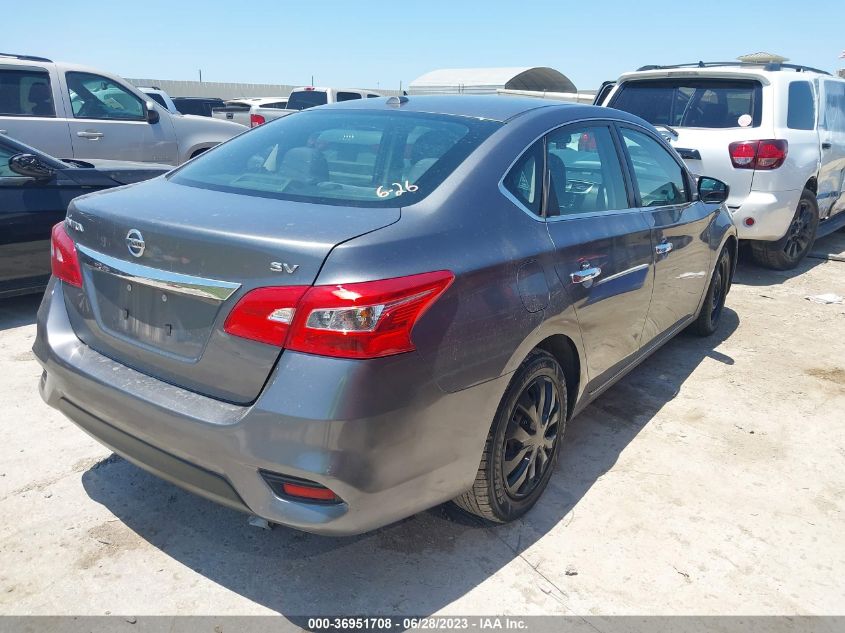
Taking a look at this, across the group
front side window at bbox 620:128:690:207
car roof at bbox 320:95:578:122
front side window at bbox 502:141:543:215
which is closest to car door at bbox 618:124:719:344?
front side window at bbox 620:128:690:207

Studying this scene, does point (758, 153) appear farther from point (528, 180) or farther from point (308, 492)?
point (308, 492)

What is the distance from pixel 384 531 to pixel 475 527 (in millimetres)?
367

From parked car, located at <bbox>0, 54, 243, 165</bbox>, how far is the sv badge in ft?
20.8

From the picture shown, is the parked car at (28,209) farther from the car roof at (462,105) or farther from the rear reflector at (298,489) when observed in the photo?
the rear reflector at (298,489)

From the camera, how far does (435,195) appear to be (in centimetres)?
239

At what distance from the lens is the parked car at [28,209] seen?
15.6ft

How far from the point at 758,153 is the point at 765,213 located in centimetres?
55

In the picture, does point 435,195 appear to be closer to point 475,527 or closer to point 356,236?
point 356,236

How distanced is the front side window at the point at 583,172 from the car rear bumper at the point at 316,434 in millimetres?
962

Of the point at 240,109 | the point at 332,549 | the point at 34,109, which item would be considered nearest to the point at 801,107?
the point at 332,549

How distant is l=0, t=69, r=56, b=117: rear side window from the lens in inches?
281

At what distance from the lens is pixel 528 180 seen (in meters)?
2.77

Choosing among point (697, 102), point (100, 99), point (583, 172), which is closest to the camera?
point (583, 172)

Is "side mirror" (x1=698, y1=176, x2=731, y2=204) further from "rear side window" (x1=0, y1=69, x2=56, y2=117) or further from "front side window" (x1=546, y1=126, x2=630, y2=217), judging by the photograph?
"rear side window" (x1=0, y1=69, x2=56, y2=117)
